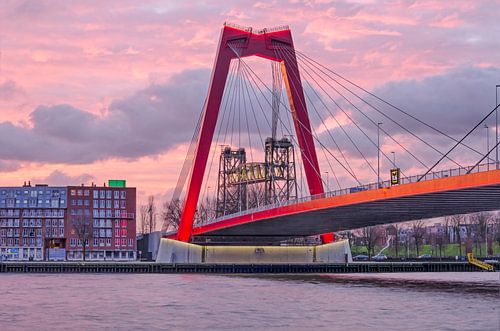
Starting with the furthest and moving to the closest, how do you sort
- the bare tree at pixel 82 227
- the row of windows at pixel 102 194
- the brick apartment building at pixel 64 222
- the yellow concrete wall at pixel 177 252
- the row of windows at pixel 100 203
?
the row of windows at pixel 102 194 < the row of windows at pixel 100 203 < the brick apartment building at pixel 64 222 < the bare tree at pixel 82 227 < the yellow concrete wall at pixel 177 252

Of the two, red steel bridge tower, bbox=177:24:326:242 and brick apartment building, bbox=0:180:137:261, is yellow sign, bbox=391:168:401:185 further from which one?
brick apartment building, bbox=0:180:137:261

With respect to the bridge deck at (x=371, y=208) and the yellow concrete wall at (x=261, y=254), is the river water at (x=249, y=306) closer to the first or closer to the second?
the bridge deck at (x=371, y=208)

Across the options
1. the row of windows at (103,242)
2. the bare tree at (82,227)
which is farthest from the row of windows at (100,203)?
the row of windows at (103,242)

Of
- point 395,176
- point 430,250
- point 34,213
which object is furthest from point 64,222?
point 395,176

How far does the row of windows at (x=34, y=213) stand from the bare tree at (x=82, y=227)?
8.38ft

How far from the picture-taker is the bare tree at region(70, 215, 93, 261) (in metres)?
138

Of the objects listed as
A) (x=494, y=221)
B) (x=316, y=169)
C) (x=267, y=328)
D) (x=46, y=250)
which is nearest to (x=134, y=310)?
(x=267, y=328)

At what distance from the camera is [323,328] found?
1387 inches

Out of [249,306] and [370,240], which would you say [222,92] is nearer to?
[249,306]

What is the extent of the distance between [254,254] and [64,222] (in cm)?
5457

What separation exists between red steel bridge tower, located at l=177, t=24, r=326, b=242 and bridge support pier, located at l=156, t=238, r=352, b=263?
9.47 meters

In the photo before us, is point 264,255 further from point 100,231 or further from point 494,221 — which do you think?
point 494,221

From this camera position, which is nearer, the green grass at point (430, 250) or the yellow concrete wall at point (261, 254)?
the yellow concrete wall at point (261, 254)

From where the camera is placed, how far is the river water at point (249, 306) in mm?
36438
